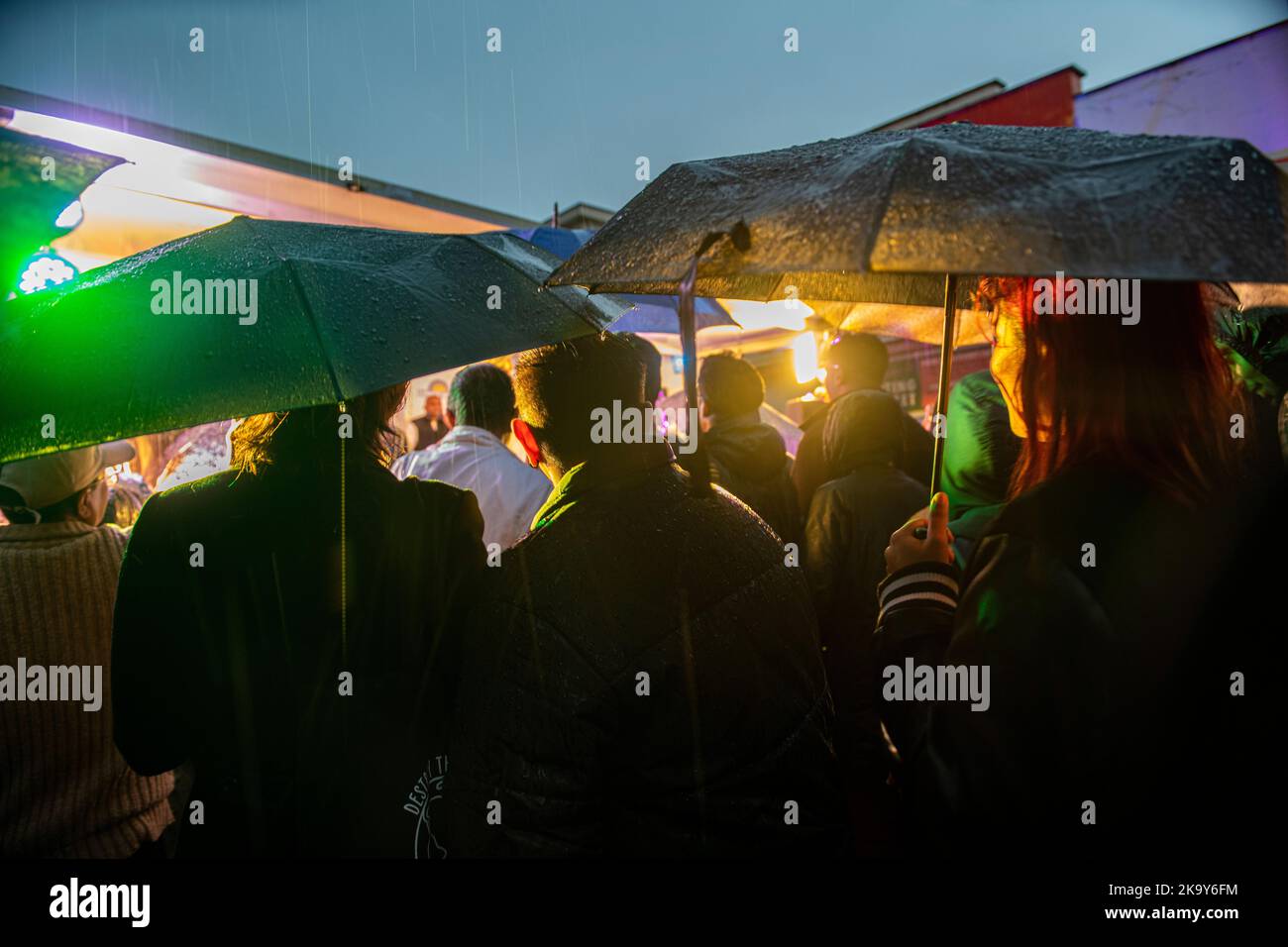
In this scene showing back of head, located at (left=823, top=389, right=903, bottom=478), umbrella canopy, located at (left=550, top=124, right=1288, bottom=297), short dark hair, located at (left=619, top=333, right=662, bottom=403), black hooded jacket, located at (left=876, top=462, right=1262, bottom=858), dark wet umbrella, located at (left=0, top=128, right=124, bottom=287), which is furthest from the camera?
dark wet umbrella, located at (left=0, top=128, right=124, bottom=287)

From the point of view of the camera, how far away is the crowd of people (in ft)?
3.99

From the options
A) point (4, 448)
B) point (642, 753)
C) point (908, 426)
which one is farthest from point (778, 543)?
point (908, 426)

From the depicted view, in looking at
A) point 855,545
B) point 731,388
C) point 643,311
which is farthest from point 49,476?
point 643,311

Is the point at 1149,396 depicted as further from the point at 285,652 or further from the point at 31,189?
the point at 31,189

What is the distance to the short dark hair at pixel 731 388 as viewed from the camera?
4.12 meters

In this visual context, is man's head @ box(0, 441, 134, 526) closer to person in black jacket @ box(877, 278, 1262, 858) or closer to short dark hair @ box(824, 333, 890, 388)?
person in black jacket @ box(877, 278, 1262, 858)

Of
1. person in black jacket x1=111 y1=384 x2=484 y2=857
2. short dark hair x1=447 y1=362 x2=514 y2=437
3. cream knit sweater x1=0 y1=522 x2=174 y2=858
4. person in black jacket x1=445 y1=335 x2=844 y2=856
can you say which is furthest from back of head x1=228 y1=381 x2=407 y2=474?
short dark hair x1=447 y1=362 x2=514 y2=437

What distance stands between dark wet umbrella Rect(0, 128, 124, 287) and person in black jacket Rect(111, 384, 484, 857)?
4604 mm

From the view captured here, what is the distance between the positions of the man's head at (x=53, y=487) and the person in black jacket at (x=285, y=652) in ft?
3.12

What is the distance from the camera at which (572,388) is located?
1830 millimetres

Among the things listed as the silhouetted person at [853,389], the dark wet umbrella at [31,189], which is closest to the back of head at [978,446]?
the silhouetted person at [853,389]

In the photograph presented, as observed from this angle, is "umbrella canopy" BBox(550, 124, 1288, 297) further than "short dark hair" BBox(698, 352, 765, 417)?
No
